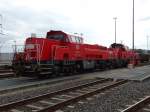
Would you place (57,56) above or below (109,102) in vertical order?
above

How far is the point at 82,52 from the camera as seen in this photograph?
76.7 ft

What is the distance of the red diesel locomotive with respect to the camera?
1806cm

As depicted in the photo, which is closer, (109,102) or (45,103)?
(45,103)

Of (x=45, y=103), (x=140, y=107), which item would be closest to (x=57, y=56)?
(x=45, y=103)

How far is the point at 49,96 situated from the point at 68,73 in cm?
1098

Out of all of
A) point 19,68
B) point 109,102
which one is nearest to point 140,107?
point 109,102

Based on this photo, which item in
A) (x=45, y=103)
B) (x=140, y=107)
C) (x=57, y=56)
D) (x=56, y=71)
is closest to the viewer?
(x=140, y=107)

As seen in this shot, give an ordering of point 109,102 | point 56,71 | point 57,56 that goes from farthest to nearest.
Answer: point 57,56 → point 56,71 → point 109,102

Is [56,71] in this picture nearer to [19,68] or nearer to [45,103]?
[19,68]

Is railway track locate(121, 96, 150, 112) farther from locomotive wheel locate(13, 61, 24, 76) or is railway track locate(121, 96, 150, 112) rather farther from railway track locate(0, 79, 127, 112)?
locomotive wheel locate(13, 61, 24, 76)

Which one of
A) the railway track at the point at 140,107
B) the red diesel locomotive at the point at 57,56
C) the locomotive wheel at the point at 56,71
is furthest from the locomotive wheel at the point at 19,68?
the railway track at the point at 140,107

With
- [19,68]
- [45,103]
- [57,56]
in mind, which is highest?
[57,56]

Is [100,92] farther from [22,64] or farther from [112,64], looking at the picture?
[112,64]

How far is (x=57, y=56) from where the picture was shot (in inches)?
771
